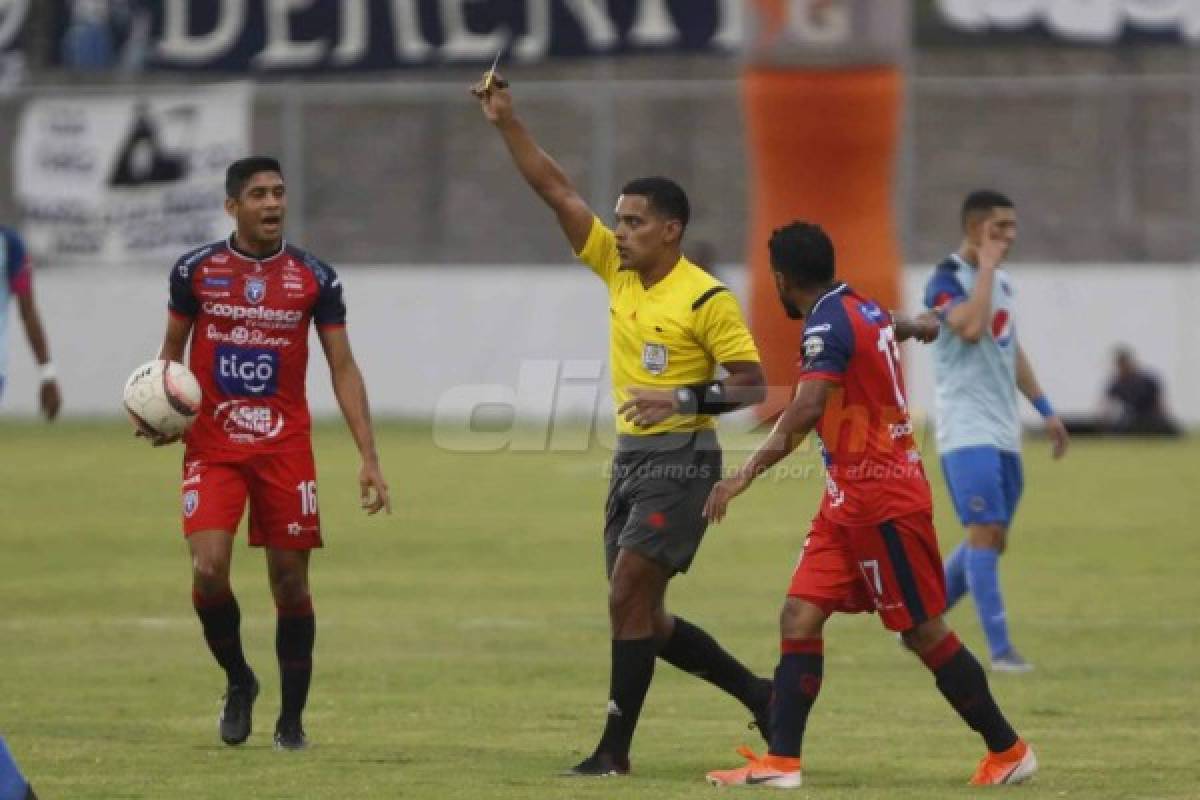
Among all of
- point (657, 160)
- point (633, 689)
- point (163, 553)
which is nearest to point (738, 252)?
point (657, 160)

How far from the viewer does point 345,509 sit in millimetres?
23844

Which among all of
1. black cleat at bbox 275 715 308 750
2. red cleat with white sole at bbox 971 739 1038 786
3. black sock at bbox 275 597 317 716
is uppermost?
black sock at bbox 275 597 317 716

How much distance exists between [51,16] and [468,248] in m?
6.92

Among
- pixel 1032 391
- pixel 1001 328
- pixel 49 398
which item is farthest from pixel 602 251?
pixel 49 398

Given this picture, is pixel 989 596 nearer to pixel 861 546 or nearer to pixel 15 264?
pixel 861 546

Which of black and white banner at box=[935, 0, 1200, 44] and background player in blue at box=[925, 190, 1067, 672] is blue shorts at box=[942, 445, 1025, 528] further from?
black and white banner at box=[935, 0, 1200, 44]

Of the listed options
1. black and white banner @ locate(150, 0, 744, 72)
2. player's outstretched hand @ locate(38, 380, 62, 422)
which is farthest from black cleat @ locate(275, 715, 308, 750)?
black and white banner @ locate(150, 0, 744, 72)

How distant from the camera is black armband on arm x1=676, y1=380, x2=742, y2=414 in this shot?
10.1 meters

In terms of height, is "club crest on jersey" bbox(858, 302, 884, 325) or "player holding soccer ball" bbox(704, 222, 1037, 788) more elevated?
"club crest on jersey" bbox(858, 302, 884, 325)

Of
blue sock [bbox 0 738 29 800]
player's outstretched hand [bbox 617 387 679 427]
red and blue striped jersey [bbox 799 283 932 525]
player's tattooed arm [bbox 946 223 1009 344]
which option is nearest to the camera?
blue sock [bbox 0 738 29 800]

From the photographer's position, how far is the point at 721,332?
1030cm

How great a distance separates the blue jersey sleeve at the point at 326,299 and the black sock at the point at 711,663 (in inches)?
74.9

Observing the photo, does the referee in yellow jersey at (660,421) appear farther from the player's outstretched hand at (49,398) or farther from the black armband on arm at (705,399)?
the player's outstretched hand at (49,398)

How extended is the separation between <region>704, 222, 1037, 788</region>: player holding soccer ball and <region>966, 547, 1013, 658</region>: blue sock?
404 centimetres
